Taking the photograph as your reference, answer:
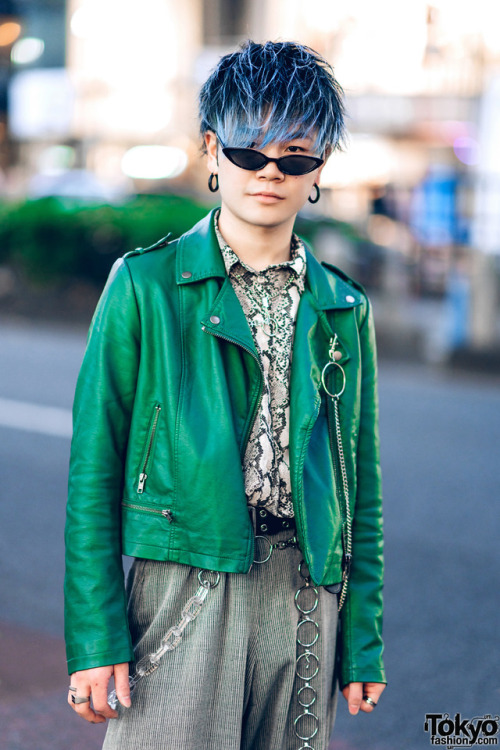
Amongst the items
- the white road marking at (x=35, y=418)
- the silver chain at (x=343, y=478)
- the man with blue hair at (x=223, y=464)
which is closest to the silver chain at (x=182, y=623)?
the man with blue hair at (x=223, y=464)

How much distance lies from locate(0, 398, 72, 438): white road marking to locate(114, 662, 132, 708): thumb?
5602 mm

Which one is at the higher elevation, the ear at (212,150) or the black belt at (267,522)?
the ear at (212,150)

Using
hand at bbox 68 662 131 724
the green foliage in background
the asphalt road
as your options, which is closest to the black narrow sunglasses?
hand at bbox 68 662 131 724

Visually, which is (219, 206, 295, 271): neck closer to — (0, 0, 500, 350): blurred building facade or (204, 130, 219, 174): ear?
(204, 130, 219, 174): ear

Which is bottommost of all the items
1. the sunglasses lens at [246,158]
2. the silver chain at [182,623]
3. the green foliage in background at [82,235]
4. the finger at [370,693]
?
the green foliage in background at [82,235]

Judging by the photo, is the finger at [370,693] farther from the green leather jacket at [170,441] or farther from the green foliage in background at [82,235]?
the green foliage in background at [82,235]

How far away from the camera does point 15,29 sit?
1383 inches

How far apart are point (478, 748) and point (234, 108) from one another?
2.65 meters

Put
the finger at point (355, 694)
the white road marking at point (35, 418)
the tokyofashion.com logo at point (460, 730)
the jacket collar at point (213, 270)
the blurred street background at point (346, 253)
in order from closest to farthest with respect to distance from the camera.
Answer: the jacket collar at point (213, 270), the finger at point (355, 694), the tokyofashion.com logo at point (460, 730), the blurred street background at point (346, 253), the white road marking at point (35, 418)

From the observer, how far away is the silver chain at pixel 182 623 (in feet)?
5.85

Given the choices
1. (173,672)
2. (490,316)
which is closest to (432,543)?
(173,672)

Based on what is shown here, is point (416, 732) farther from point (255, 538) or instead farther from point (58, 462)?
point (58, 462)

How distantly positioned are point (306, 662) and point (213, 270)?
2.67 ft

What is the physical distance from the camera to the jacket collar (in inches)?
72.5
